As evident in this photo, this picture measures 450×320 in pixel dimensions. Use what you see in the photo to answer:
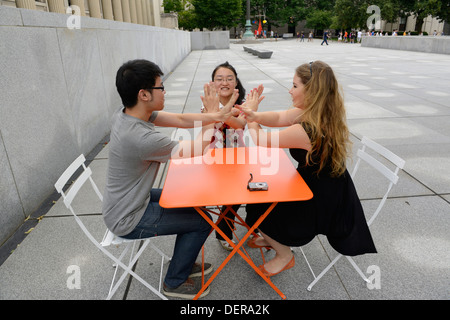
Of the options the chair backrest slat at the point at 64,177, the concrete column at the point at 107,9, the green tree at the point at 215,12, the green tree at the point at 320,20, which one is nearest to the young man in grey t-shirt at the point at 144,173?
the chair backrest slat at the point at 64,177

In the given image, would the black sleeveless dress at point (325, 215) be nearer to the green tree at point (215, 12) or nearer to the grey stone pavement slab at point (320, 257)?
the grey stone pavement slab at point (320, 257)

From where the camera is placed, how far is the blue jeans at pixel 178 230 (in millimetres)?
2281

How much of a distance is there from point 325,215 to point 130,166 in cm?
148

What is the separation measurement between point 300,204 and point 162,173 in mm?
2645

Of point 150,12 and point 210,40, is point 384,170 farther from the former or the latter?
point 210,40

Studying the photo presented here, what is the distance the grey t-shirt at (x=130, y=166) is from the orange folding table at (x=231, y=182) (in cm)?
20

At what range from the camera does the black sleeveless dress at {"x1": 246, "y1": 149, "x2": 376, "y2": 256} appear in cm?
234

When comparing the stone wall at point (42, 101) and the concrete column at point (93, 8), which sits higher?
the concrete column at point (93, 8)

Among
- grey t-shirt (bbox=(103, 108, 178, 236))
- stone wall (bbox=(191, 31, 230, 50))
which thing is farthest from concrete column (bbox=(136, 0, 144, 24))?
stone wall (bbox=(191, 31, 230, 50))

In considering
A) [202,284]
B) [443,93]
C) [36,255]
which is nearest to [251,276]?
[202,284]

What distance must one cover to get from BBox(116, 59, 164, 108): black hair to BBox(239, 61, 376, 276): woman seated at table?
817 mm

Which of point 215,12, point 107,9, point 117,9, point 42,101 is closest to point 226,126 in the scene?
point 42,101

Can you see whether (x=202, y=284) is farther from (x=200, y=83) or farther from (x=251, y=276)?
(x=200, y=83)

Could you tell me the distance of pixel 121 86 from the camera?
2088 mm
